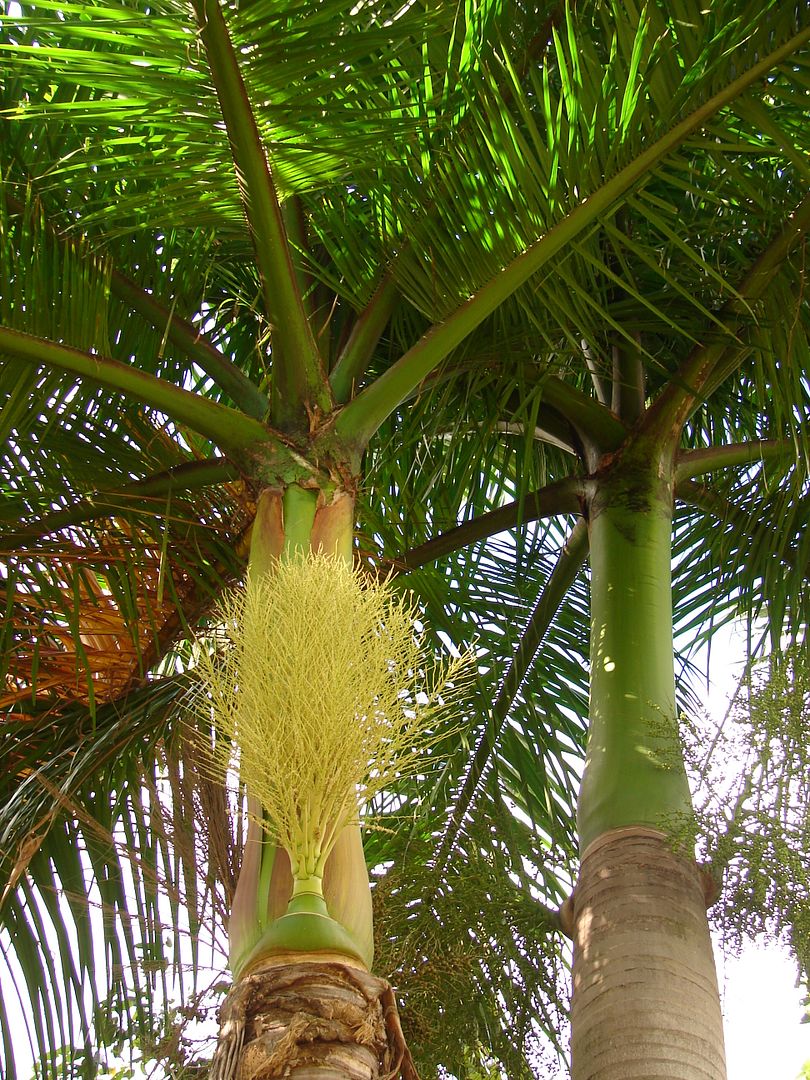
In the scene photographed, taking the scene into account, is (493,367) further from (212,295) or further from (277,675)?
(277,675)

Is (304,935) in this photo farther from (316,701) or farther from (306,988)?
(316,701)

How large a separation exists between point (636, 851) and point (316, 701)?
1.12m

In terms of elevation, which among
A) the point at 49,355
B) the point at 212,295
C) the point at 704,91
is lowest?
the point at 49,355

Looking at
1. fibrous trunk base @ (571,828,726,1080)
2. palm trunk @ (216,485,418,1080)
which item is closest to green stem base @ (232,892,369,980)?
palm trunk @ (216,485,418,1080)

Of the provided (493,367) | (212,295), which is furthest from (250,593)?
(212,295)

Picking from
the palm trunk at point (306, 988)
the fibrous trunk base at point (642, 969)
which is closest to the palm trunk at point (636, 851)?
the fibrous trunk base at point (642, 969)

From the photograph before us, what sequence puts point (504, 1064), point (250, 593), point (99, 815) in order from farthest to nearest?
point (99, 815) < point (504, 1064) < point (250, 593)

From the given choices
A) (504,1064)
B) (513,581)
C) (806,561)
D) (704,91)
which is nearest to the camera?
(704,91)

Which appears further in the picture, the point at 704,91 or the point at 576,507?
the point at 576,507

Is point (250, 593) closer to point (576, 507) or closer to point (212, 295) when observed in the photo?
point (576, 507)

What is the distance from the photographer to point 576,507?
3873 millimetres

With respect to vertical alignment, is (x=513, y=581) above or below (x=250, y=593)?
above

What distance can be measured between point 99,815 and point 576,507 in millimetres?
1692

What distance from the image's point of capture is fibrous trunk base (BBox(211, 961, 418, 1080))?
1.88 meters
